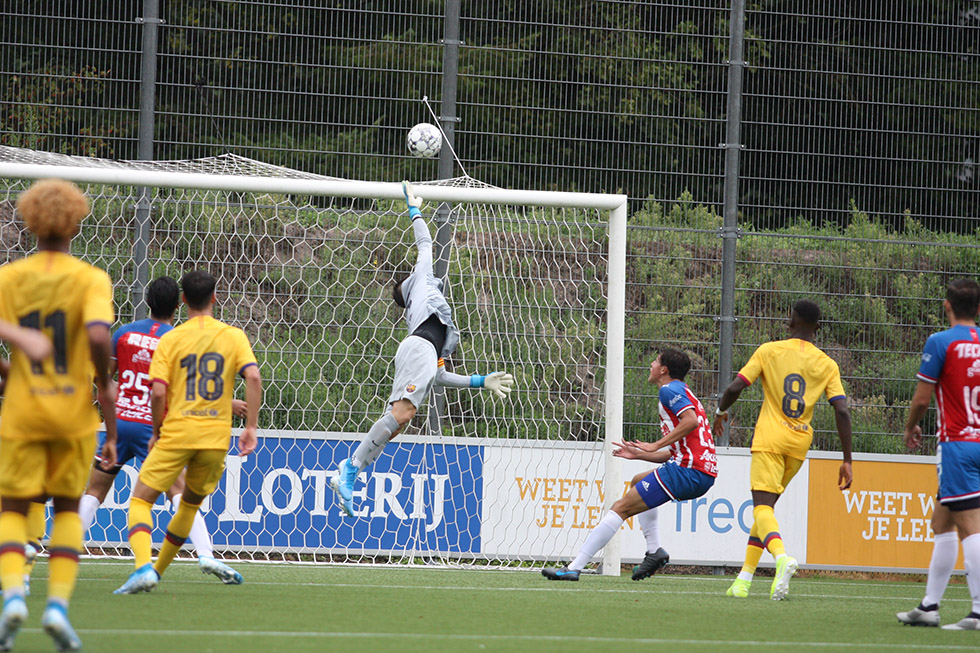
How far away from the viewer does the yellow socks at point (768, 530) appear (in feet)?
24.1

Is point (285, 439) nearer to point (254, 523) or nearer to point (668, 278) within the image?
point (254, 523)

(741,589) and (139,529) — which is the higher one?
(139,529)

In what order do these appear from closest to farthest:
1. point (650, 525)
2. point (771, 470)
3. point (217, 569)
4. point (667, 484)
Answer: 1. point (217, 569)
2. point (771, 470)
3. point (667, 484)
4. point (650, 525)

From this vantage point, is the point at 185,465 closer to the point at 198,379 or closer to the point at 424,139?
the point at 198,379

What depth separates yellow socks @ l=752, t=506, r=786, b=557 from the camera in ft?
24.1

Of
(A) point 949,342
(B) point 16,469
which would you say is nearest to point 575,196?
(A) point 949,342

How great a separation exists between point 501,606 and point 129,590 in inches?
79.2

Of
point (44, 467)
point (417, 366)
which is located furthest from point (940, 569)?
point (44, 467)

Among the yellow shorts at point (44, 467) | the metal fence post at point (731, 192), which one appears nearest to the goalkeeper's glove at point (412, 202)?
the metal fence post at point (731, 192)

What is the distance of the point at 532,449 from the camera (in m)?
9.69

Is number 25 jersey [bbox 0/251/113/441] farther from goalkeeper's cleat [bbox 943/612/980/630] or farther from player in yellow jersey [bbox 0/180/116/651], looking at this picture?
goalkeeper's cleat [bbox 943/612/980/630]

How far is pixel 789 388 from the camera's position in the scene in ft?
24.6

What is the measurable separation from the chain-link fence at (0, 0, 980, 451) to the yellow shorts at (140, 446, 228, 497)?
465 centimetres

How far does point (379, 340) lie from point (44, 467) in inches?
230
